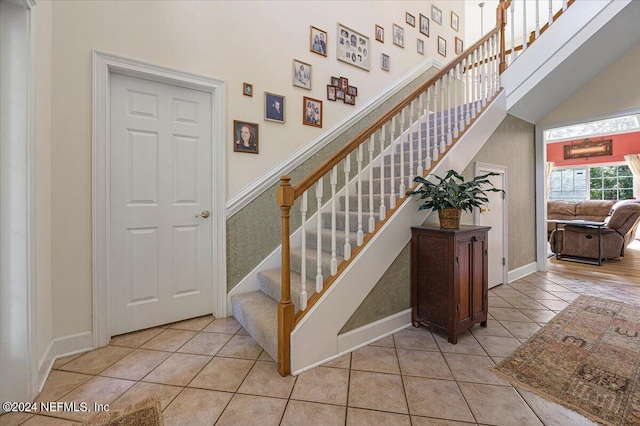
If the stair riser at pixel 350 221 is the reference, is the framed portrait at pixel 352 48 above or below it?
above

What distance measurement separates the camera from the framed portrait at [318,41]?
116 inches

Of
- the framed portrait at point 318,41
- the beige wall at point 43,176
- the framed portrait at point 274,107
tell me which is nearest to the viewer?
the beige wall at point 43,176

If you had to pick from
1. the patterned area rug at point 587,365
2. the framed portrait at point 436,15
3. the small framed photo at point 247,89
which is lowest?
the patterned area rug at point 587,365

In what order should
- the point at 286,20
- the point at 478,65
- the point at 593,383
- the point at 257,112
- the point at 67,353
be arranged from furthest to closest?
the point at 478,65 < the point at 286,20 < the point at 257,112 < the point at 67,353 < the point at 593,383

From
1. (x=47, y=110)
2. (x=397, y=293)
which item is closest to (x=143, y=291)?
(x=47, y=110)

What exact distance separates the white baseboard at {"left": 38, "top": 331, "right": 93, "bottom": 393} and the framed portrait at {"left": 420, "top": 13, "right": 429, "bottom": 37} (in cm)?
506

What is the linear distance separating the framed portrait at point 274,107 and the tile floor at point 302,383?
186cm

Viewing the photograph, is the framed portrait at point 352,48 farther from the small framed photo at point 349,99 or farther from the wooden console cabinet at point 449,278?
the wooden console cabinet at point 449,278

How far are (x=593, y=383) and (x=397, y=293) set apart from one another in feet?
3.80

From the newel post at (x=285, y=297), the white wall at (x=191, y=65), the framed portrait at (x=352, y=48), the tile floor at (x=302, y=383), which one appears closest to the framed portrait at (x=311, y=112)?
the white wall at (x=191, y=65)

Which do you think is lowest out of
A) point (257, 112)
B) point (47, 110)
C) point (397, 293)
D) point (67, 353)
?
point (67, 353)

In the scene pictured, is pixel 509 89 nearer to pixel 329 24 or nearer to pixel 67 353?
pixel 329 24

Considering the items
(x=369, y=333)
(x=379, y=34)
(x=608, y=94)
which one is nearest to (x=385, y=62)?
(x=379, y=34)

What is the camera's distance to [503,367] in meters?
1.72
